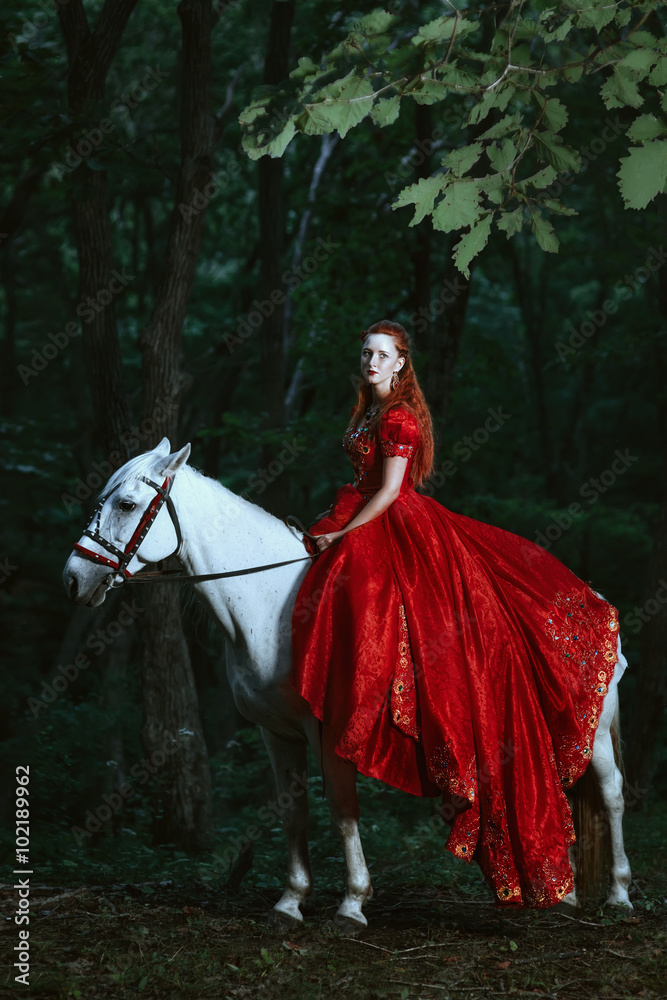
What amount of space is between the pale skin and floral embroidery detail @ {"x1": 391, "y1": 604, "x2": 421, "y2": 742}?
20.6 inches

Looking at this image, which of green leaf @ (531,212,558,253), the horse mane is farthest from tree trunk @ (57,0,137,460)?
green leaf @ (531,212,558,253)

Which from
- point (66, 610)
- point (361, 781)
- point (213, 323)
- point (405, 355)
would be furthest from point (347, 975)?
point (213, 323)

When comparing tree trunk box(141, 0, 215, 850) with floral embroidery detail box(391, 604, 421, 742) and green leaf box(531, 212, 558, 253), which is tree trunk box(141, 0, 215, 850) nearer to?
floral embroidery detail box(391, 604, 421, 742)

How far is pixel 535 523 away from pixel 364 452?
988 centimetres

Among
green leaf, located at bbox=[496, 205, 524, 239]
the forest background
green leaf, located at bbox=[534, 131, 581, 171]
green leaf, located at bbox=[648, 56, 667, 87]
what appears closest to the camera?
green leaf, located at bbox=[648, 56, 667, 87]

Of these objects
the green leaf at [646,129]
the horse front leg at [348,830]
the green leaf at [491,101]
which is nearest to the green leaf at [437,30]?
the green leaf at [491,101]

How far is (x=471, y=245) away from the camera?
11.9 feet

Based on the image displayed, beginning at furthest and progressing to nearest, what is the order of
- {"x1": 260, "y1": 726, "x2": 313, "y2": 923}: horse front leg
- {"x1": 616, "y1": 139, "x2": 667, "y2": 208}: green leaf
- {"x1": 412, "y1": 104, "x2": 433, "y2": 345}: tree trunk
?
1. {"x1": 412, "y1": 104, "x2": 433, "y2": 345}: tree trunk
2. {"x1": 260, "y1": 726, "x2": 313, "y2": 923}: horse front leg
3. {"x1": 616, "y1": 139, "x2": 667, "y2": 208}: green leaf

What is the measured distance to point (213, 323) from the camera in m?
15.9

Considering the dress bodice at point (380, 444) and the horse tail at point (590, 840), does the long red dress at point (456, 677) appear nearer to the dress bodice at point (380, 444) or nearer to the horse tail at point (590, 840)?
the dress bodice at point (380, 444)

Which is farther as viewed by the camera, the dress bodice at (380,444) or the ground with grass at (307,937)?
the dress bodice at (380,444)

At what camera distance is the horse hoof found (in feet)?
14.4

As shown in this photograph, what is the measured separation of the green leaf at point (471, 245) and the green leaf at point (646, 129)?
642 millimetres

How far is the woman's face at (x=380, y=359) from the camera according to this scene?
4488mm
